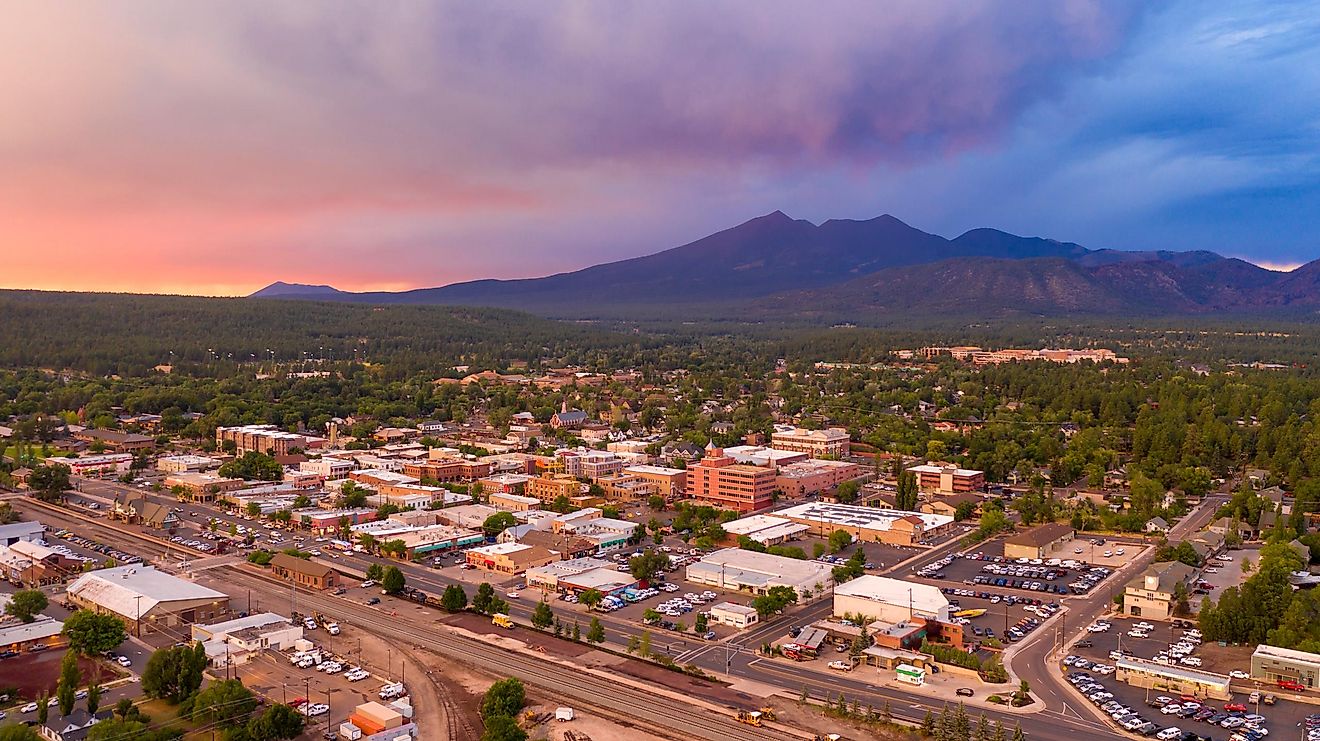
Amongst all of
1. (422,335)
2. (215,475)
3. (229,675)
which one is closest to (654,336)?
(422,335)

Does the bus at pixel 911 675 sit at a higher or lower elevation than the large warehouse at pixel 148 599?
lower

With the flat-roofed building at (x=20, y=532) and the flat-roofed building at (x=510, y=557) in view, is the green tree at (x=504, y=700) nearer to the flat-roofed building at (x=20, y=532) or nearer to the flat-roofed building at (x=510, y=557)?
the flat-roofed building at (x=510, y=557)

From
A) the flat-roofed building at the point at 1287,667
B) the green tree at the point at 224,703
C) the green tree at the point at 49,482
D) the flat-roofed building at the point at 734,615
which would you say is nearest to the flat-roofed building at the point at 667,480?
the flat-roofed building at the point at 734,615

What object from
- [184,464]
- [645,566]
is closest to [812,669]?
[645,566]

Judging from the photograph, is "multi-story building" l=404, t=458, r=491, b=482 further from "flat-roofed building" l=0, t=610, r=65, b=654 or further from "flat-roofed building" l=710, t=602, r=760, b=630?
"flat-roofed building" l=710, t=602, r=760, b=630

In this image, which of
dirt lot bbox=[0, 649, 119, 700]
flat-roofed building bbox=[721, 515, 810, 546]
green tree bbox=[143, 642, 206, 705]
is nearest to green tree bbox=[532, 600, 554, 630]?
green tree bbox=[143, 642, 206, 705]

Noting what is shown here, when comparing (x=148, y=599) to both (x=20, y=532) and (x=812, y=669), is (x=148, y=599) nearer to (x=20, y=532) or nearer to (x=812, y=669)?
(x=20, y=532)
